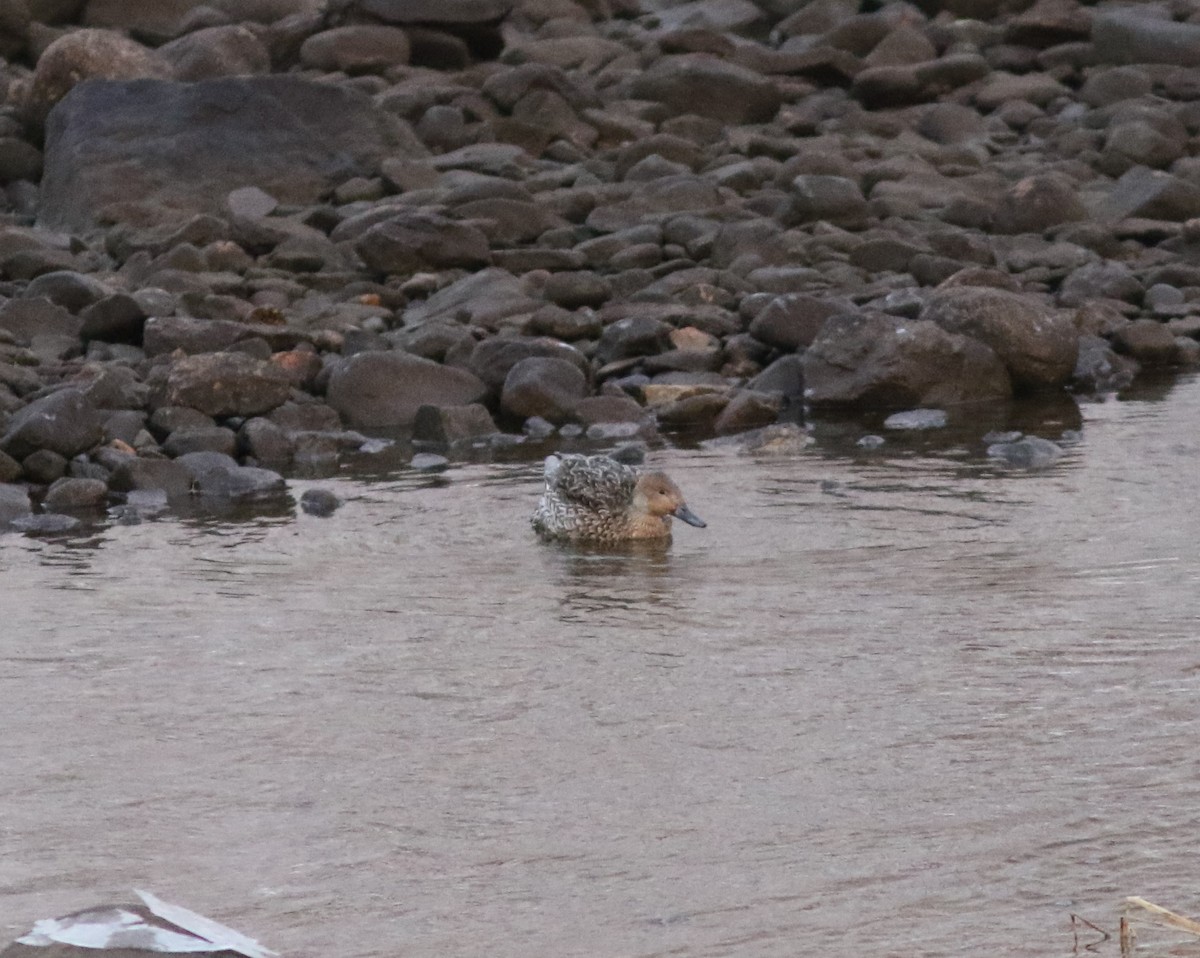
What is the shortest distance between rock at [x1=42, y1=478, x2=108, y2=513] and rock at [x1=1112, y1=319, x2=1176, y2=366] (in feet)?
21.7

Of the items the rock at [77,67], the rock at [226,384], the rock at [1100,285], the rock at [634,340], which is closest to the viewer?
the rock at [226,384]

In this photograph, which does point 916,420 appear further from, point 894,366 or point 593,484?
point 593,484

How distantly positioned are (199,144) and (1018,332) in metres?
7.35

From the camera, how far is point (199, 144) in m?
17.0

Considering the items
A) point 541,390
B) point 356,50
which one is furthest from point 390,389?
point 356,50

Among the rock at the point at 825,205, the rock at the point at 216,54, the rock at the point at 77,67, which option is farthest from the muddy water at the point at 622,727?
→ the rock at the point at 216,54

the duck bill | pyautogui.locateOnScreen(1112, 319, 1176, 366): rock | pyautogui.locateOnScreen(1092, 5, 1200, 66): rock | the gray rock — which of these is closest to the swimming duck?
the duck bill

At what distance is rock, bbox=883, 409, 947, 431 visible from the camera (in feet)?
37.8

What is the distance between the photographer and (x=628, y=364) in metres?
12.4

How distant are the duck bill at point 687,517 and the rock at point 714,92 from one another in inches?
480

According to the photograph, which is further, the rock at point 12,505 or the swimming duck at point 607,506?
the rock at point 12,505

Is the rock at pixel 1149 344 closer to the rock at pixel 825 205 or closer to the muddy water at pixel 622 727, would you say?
the rock at pixel 825 205

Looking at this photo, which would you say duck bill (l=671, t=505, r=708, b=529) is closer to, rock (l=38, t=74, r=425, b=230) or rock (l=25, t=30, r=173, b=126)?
rock (l=38, t=74, r=425, b=230)

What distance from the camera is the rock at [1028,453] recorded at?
10.1 m
